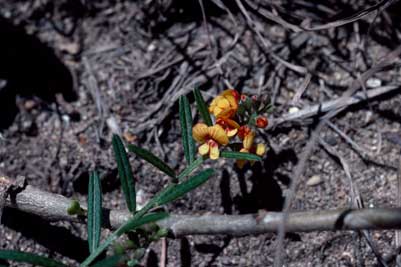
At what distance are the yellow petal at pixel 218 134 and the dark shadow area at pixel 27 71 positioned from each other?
1.14m

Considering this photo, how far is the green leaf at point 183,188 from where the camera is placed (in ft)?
7.02

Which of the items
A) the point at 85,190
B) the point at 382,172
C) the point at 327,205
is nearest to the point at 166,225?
the point at 85,190

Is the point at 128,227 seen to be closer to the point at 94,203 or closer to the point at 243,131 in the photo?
the point at 94,203

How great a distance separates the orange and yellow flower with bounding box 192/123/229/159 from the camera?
2258 millimetres

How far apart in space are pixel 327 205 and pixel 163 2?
1492mm

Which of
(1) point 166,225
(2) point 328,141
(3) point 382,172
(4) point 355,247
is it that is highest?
(2) point 328,141

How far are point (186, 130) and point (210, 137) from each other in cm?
13

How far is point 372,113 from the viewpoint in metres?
2.86

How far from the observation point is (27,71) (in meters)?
3.11

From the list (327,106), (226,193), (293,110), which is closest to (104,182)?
(226,193)

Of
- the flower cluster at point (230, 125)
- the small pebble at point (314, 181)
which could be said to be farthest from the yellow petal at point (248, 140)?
the small pebble at point (314, 181)

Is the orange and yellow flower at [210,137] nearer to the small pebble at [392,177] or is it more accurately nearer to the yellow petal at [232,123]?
the yellow petal at [232,123]

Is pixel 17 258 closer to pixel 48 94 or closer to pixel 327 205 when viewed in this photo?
pixel 48 94

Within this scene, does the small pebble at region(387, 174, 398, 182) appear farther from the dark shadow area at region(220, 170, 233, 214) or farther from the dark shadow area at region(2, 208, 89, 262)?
the dark shadow area at region(2, 208, 89, 262)
